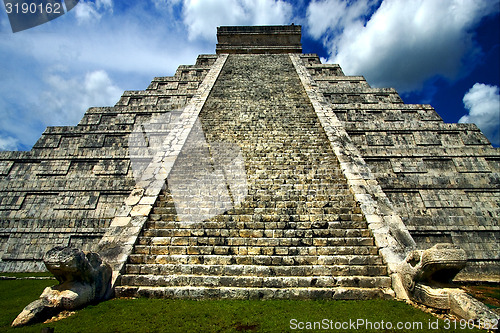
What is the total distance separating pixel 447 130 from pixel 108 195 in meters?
11.0

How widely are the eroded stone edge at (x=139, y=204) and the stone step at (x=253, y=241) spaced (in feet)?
1.02

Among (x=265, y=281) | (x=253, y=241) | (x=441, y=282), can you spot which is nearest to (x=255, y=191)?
(x=253, y=241)

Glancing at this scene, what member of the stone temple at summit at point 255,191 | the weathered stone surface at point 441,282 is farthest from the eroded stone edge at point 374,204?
the weathered stone surface at point 441,282

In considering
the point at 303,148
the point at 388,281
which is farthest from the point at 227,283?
the point at 303,148

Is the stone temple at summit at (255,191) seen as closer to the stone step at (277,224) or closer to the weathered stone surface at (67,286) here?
the stone step at (277,224)

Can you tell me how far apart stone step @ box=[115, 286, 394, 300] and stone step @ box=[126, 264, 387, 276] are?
0.30 metres

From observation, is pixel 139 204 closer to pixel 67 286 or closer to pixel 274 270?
pixel 67 286

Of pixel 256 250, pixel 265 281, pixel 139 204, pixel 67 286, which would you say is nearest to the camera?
pixel 67 286

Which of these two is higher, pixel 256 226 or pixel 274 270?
pixel 256 226

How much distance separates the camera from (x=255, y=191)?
240 inches

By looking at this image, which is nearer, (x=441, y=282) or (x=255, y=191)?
(x=441, y=282)

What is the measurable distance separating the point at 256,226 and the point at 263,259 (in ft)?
2.59

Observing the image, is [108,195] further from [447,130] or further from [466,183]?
[447,130]

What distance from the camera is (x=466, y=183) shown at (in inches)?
294
